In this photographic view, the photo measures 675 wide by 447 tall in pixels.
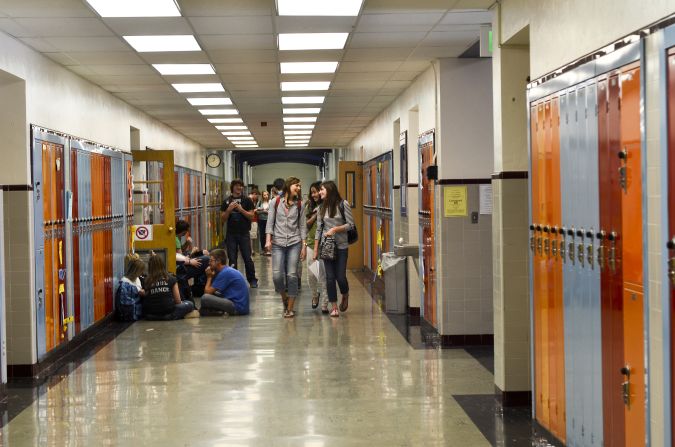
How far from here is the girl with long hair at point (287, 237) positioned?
967cm

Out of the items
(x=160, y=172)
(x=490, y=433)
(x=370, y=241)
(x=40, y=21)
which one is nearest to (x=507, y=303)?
(x=490, y=433)

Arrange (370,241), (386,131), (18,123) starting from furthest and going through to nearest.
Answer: (370,241), (386,131), (18,123)

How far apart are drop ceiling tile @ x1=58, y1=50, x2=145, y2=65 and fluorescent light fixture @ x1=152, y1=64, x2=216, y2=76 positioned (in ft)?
1.18

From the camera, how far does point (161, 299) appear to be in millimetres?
9711

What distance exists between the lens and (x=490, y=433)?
4988mm

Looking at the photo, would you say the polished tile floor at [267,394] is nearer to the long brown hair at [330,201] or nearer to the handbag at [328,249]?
the handbag at [328,249]

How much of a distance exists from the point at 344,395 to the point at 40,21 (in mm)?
3284

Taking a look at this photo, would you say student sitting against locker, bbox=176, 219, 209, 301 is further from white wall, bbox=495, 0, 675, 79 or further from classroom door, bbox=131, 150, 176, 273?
white wall, bbox=495, 0, 675, 79

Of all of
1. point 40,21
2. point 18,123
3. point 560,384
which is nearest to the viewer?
point 560,384

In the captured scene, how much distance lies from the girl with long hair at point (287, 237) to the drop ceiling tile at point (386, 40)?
104 inches

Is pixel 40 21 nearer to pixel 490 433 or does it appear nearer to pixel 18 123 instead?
pixel 18 123

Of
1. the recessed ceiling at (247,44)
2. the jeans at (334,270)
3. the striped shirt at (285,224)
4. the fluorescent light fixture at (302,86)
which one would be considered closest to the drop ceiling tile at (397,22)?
the recessed ceiling at (247,44)

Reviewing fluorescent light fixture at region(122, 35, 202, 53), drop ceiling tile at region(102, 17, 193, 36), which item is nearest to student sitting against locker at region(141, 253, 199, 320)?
fluorescent light fixture at region(122, 35, 202, 53)

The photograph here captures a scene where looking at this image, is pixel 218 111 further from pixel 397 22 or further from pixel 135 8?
pixel 135 8
